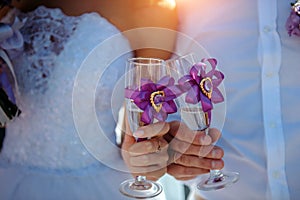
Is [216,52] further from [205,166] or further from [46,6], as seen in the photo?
[46,6]

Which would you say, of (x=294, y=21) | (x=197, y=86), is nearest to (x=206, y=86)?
(x=197, y=86)

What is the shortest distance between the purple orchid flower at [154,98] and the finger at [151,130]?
0.01m

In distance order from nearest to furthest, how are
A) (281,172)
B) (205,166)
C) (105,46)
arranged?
(205,166) < (281,172) < (105,46)

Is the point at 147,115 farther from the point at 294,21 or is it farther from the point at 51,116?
the point at 294,21

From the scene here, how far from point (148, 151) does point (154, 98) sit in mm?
128

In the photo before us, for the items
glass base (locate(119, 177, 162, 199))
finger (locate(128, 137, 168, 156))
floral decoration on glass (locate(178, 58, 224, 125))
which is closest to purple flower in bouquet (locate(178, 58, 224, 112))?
floral decoration on glass (locate(178, 58, 224, 125))

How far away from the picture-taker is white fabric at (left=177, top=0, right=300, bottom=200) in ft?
3.82

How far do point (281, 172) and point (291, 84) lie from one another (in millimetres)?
238

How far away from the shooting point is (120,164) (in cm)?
121

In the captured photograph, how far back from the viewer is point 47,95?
119 centimetres

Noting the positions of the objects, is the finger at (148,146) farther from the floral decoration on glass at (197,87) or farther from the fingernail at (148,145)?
the floral decoration on glass at (197,87)

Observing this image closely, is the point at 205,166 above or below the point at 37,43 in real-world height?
below

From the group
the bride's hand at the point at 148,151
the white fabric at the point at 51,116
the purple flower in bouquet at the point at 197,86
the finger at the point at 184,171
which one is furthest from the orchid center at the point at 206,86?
the white fabric at the point at 51,116

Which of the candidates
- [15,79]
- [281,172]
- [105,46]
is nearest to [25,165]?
[15,79]
